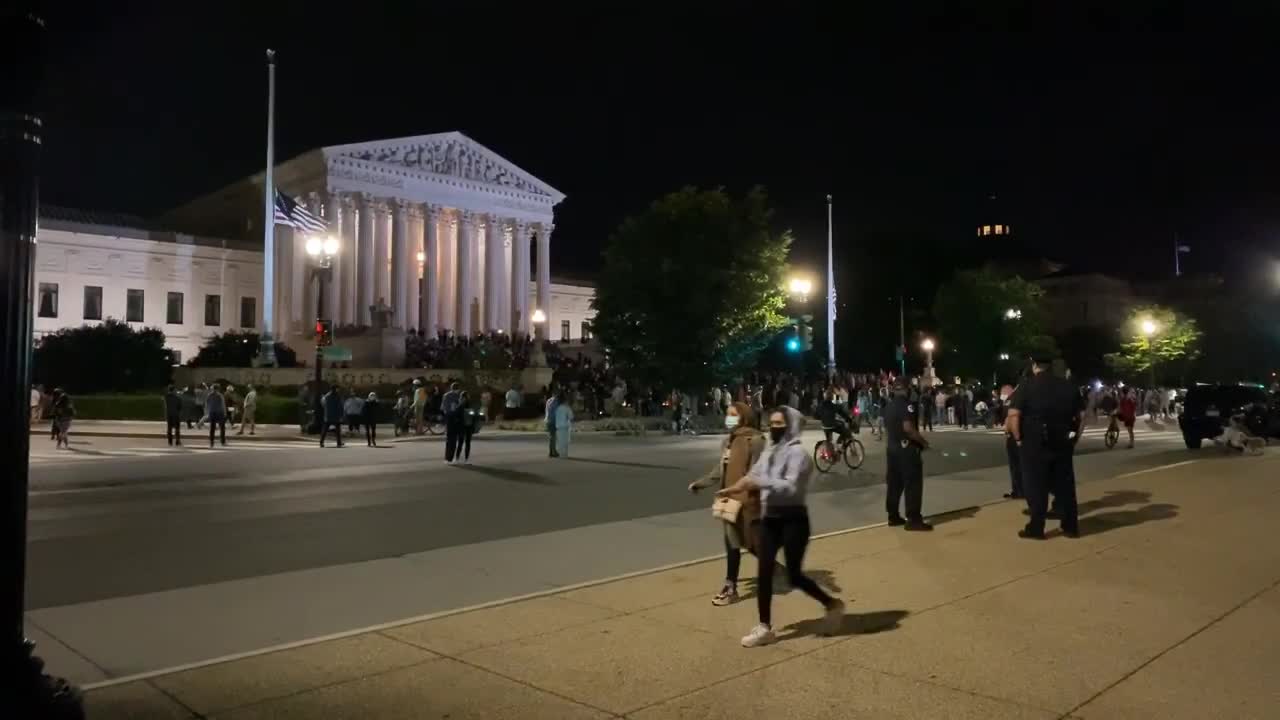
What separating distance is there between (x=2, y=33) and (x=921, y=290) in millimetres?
79371

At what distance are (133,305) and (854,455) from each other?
199 feet

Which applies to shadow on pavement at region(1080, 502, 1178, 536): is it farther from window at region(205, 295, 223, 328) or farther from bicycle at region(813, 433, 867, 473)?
window at region(205, 295, 223, 328)

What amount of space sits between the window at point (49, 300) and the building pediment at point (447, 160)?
1960 cm

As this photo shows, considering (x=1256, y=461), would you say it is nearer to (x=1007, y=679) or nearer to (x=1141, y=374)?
(x=1007, y=679)

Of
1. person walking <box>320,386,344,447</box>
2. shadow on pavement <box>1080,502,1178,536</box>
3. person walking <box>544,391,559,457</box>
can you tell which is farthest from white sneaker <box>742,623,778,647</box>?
person walking <box>320,386,344,447</box>

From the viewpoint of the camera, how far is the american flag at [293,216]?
38.9 metres

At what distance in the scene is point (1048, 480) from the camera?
34.1 ft

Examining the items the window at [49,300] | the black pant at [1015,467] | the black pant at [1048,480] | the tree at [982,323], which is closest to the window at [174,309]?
the window at [49,300]

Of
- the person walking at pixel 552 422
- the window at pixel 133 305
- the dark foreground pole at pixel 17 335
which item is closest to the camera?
the dark foreground pole at pixel 17 335

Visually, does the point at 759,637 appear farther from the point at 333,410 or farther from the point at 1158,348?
the point at 1158,348

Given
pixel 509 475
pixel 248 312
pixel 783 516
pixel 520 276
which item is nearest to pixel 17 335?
pixel 783 516

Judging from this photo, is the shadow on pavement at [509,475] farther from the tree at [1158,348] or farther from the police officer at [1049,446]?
the tree at [1158,348]

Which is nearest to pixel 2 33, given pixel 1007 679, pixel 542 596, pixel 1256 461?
pixel 542 596

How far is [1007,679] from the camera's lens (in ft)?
18.1
